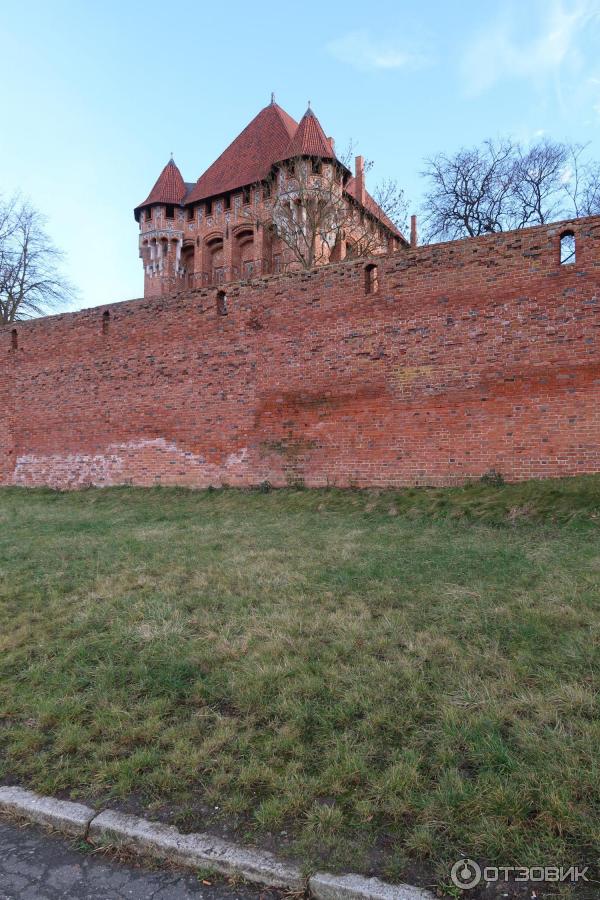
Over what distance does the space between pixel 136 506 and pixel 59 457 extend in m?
4.43

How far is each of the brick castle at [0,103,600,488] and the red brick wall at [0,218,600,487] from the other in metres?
0.03

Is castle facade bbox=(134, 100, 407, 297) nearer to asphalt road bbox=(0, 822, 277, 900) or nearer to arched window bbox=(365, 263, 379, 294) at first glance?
arched window bbox=(365, 263, 379, 294)

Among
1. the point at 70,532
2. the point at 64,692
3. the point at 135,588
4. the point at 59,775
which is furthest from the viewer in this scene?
the point at 70,532

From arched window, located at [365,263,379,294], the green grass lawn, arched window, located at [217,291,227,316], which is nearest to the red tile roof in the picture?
arched window, located at [217,291,227,316]

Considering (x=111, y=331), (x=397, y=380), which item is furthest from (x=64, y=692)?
(x=111, y=331)

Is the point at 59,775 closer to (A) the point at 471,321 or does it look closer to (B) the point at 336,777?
(B) the point at 336,777

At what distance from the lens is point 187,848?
6.71 ft

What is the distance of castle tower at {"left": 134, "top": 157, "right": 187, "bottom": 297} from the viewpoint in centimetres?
3005

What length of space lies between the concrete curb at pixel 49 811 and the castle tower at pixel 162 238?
2995cm

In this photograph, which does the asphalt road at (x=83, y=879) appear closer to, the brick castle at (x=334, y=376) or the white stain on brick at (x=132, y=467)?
the brick castle at (x=334, y=376)

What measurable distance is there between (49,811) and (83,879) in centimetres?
41

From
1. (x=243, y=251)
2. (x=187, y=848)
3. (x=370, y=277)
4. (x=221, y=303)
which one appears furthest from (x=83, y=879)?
(x=243, y=251)

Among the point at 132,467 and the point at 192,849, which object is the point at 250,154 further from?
the point at 192,849

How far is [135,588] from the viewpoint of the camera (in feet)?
17.1
